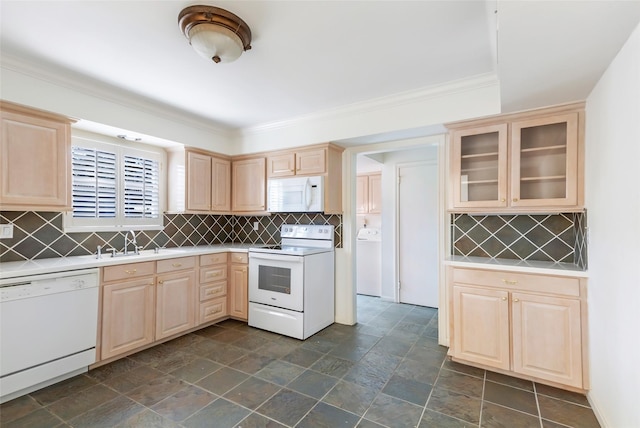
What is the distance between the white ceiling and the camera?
140 cm

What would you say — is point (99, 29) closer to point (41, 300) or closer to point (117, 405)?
point (41, 300)

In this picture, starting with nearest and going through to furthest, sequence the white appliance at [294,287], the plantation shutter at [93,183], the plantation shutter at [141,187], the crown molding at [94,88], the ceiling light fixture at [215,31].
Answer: the ceiling light fixture at [215,31]
the crown molding at [94,88]
the plantation shutter at [93,183]
the white appliance at [294,287]
the plantation shutter at [141,187]

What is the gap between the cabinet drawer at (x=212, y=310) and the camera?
3293 mm

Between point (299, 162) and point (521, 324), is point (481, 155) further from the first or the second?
point (299, 162)

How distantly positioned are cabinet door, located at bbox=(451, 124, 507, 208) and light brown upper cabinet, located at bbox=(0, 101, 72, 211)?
3.32 m

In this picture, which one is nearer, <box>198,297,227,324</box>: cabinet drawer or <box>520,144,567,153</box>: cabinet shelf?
<box>520,144,567,153</box>: cabinet shelf

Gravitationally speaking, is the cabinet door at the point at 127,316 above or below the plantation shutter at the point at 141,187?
below

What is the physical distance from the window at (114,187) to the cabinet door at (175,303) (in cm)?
80

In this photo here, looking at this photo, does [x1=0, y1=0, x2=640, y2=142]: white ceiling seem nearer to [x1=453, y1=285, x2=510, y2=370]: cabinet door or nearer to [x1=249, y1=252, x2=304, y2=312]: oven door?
[x1=453, y1=285, x2=510, y2=370]: cabinet door

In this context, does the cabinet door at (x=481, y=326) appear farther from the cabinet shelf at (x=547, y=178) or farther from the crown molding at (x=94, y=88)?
the crown molding at (x=94, y=88)

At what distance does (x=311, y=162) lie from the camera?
3.35 meters

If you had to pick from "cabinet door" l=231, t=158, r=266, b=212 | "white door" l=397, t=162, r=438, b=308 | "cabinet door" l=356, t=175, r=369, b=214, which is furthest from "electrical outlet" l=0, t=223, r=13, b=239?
"cabinet door" l=356, t=175, r=369, b=214

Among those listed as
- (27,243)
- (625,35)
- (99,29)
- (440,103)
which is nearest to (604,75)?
(625,35)

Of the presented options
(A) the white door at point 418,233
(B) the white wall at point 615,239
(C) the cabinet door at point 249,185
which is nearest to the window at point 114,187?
(C) the cabinet door at point 249,185
